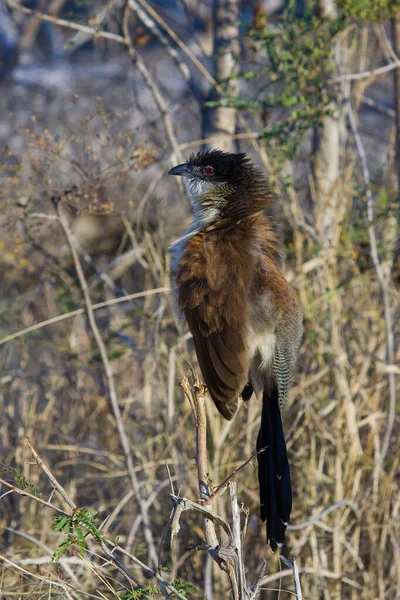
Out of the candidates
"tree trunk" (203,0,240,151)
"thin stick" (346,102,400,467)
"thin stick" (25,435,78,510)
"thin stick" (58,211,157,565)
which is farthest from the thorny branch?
"tree trunk" (203,0,240,151)

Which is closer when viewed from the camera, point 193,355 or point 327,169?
point 193,355

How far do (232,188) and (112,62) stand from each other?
357 inches

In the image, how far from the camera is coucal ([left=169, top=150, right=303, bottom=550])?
2646 mm

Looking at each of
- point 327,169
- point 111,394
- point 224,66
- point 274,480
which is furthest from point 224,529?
point 224,66

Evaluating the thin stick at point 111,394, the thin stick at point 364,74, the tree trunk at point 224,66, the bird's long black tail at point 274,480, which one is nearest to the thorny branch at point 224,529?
the bird's long black tail at point 274,480

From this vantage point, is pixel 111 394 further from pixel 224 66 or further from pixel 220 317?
pixel 224 66

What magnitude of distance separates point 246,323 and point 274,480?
0.57m

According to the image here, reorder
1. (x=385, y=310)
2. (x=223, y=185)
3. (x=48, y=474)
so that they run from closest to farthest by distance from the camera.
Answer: (x=48, y=474) → (x=223, y=185) → (x=385, y=310)

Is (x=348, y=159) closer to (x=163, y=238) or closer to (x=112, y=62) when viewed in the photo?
(x=163, y=238)

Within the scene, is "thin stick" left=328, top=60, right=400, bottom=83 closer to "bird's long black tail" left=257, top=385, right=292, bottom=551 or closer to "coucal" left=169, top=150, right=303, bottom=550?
"coucal" left=169, top=150, right=303, bottom=550

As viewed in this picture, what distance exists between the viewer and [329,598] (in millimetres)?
3566

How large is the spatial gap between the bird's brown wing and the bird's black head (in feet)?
1.07

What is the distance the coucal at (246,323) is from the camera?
Answer: 2.65 metres

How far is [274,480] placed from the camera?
2.60 meters
